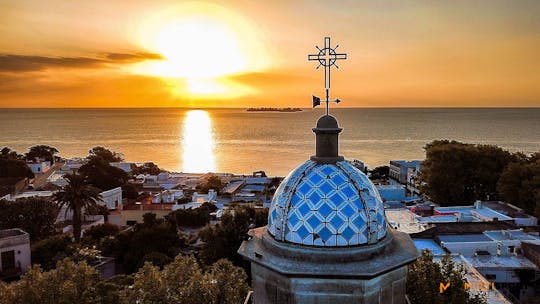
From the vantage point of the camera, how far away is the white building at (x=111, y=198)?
132ft

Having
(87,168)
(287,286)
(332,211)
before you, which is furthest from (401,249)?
(87,168)

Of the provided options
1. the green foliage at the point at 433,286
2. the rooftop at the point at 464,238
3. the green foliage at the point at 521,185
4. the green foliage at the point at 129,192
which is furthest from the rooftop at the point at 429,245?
the green foliage at the point at 129,192

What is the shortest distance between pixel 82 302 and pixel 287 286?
10654 mm

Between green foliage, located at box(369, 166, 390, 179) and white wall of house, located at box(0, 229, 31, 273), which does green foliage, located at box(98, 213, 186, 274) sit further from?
green foliage, located at box(369, 166, 390, 179)

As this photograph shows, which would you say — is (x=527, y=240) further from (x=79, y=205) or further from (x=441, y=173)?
(x=79, y=205)

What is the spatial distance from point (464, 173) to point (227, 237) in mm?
24143

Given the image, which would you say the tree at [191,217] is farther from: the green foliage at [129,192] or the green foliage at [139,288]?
the green foliage at [139,288]

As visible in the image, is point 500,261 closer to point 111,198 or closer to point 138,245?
point 138,245

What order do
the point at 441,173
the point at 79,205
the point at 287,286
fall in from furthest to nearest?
the point at 441,173 → the point at 79,205 → the point at 287,286

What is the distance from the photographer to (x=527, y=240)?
75.4 ft

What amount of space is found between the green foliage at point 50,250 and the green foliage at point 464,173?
96.6 feet

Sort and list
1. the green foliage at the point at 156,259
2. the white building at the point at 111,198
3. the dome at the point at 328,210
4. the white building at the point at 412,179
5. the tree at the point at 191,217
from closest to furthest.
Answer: the dome at the point at 328,210 → the green foliage at the point at 156,259 → the tree at the point at 191,217 → the white building at the point at 111,198 → the white building at the point at 412,179

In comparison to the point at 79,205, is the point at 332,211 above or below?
above

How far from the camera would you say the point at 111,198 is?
41344mm
